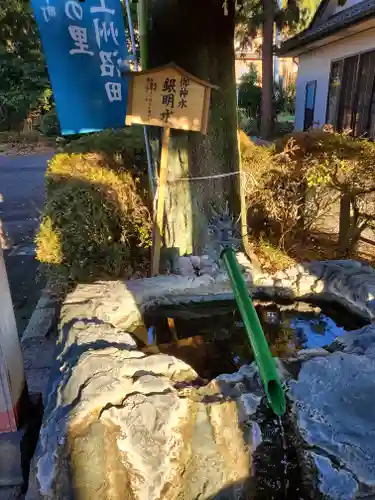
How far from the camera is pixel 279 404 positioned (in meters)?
1.76

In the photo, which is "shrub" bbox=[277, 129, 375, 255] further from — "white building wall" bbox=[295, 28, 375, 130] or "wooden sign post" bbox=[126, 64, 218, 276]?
"white building wall" bbox=[295, 28, 375, 130]

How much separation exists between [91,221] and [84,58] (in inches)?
54.1

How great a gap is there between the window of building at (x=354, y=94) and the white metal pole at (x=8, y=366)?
8.32 m

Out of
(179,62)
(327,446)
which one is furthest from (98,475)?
(179,62)

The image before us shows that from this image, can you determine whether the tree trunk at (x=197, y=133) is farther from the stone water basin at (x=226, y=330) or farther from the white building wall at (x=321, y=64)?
the white building wall at (x=321, y=64)

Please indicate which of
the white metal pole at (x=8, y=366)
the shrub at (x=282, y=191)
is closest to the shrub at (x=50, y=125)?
the shrub at (x=282, y=191)

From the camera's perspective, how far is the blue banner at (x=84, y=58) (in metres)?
3.44

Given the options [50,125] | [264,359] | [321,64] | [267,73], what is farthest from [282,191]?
[50,125]

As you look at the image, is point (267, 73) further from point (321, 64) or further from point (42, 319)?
point (42, 319)

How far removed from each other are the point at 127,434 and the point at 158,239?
80.4 inches

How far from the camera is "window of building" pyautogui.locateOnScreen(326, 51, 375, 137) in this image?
950 centimetres

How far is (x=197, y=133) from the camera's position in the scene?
354 centimetres

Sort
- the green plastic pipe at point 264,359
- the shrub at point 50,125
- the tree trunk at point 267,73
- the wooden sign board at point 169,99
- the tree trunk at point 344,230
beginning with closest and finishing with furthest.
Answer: the green plastic pipe at point 264,359, the wooden sign board at point 169,99, the tree trunk at point 344,230, the tree trunk at point 267,73, the shrub at point 50,125

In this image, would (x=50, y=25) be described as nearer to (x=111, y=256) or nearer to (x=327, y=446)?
(x=111, y=256)
